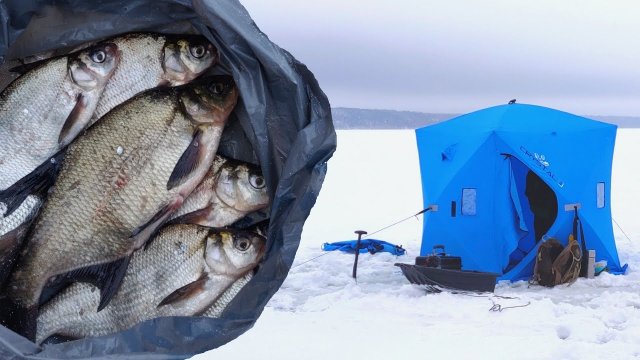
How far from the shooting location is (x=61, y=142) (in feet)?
8.71

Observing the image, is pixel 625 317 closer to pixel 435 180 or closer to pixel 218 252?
pixel 435 180

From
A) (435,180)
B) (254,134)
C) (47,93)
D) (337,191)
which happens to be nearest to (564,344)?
(435,180)

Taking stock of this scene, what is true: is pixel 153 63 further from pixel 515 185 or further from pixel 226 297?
pixel 515 185

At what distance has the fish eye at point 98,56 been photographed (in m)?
2.61

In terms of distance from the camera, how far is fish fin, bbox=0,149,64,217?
8.07ft

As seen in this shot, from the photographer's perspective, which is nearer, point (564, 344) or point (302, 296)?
point (564, 344)

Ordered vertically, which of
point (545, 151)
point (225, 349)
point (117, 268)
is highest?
point (545, 151)

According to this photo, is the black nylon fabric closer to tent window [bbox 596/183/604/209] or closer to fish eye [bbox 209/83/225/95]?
fish eye [bbox 209/83/225/95]

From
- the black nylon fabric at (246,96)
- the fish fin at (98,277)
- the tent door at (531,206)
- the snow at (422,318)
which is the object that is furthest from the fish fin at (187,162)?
the tent door at (531,206)

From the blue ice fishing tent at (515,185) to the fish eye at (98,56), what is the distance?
21.3 ft

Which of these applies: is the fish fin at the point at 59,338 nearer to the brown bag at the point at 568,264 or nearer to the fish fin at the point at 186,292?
the fish fin at the point at 186,292

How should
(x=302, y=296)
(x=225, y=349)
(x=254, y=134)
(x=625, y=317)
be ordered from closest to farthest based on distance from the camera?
1. (x=254, y=134)
2. (x=225, y=349)
3. (x=625, y=317)
4. (x=302, y=296)

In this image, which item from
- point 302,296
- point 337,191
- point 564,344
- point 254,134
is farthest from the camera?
point 337,191

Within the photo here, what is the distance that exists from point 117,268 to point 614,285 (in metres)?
7.20
